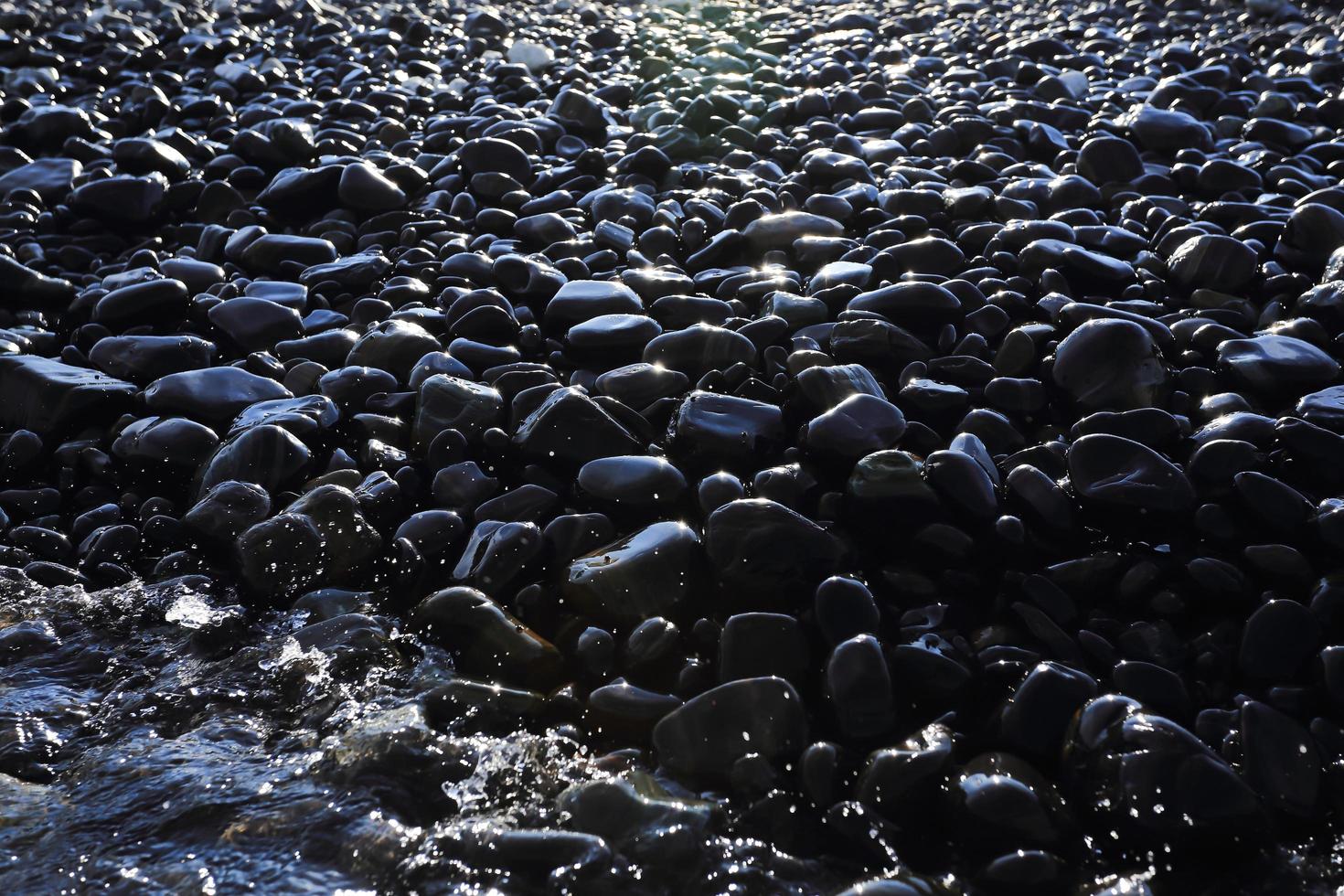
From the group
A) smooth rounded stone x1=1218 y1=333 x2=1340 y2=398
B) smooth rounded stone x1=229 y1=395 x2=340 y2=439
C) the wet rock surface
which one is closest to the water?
the wet rock surface

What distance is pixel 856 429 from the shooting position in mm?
2916

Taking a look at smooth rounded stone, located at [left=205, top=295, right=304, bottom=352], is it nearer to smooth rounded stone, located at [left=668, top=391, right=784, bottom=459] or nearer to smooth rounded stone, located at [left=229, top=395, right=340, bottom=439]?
smooth rounded stone, located at [left=229, top=395, right=340, bottom=439]

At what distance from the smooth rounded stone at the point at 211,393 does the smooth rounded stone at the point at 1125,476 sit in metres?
2.43

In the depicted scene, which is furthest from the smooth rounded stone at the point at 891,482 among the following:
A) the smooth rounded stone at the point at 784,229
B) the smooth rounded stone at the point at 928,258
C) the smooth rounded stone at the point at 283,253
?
the smooth rounded stone at the point at 283,253

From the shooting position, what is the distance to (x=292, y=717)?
7.45ft

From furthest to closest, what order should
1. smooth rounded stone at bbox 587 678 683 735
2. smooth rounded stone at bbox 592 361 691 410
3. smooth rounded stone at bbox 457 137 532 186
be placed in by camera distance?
smooth rounded stone at bbox 457 137 532 186 < smooth rounded stone at bbox 592 361 691 410 < smooth rounded stone at bbox 587 678 683 735

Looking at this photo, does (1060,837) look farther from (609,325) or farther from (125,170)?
(125,170)

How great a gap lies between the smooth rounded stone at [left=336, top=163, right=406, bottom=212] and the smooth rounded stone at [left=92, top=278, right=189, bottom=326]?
1.04 metres

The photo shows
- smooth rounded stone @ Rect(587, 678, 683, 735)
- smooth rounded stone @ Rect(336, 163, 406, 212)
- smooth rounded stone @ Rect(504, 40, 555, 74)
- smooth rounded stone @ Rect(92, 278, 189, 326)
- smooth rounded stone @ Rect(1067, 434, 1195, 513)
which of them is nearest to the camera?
smooth rounded stone @ Rect(587, 678, 683, 735)

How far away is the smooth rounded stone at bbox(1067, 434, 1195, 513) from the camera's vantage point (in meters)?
2.64

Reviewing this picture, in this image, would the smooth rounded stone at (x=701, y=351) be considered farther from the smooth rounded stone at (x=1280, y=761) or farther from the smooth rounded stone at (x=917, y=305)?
the smooth rounded stone at (x=1280, y=761)

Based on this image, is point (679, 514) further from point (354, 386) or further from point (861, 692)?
point (354, 386)

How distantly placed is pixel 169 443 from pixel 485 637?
135 cm

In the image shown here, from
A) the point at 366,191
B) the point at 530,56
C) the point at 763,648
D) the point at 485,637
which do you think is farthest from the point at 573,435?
the point at 530,56
